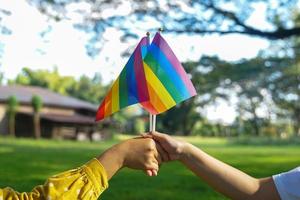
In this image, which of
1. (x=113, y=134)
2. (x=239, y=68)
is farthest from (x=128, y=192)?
(x=113, y=134)

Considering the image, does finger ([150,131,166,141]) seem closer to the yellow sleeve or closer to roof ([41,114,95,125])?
the yellow sleeve

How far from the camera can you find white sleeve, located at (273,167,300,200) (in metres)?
1.84

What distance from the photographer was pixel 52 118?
1554 inches

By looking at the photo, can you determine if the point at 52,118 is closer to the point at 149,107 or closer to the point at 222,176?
the point at 222,176

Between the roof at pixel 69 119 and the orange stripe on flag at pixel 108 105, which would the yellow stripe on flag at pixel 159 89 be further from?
the roof at pixel 69 119

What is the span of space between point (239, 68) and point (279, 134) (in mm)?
38683

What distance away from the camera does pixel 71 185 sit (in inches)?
56.6

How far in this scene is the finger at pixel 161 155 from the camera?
171 centimetres

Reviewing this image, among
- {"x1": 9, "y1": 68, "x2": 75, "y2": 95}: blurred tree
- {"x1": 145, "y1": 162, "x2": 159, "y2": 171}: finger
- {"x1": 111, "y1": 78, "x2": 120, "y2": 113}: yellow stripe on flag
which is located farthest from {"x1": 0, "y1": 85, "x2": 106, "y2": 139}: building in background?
{"x1": 145, "y1": 162, "x2": 159, "y2": 171}: finger

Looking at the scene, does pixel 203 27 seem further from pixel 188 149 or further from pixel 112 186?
pixel 188 149

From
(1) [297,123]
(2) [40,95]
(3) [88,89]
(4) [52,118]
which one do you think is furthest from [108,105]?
(3) [88,89]

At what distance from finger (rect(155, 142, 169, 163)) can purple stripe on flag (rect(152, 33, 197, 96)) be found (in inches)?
7.3

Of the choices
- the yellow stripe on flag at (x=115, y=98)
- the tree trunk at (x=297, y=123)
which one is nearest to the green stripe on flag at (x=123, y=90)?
the yellow stripe on flag at (x=115, y=98)

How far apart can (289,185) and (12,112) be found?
3914cm
